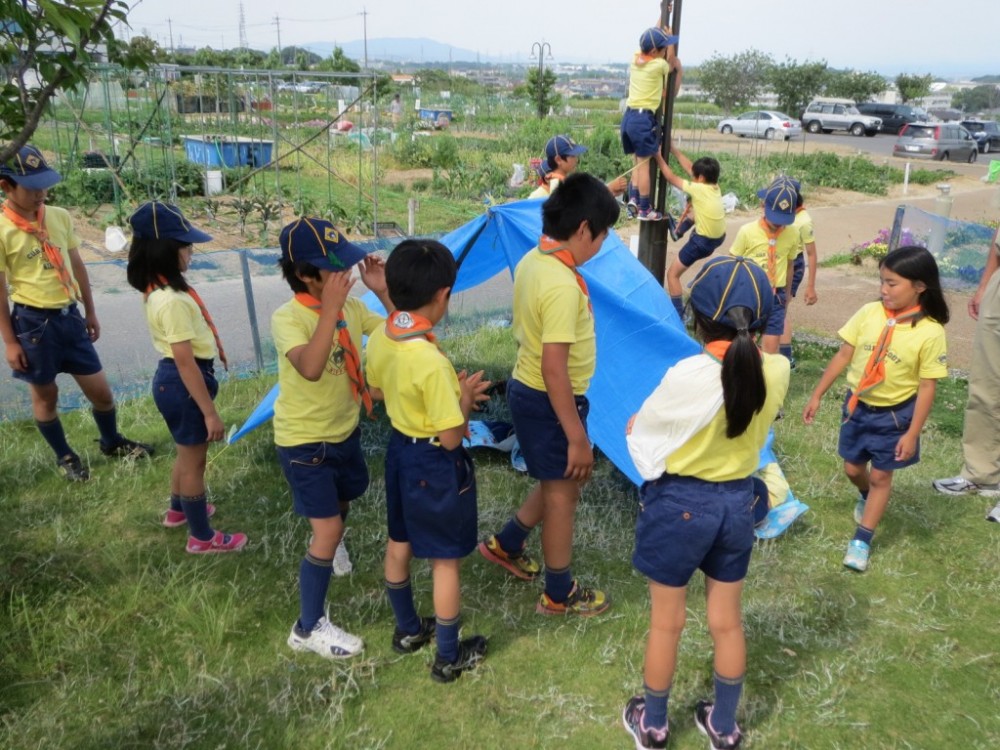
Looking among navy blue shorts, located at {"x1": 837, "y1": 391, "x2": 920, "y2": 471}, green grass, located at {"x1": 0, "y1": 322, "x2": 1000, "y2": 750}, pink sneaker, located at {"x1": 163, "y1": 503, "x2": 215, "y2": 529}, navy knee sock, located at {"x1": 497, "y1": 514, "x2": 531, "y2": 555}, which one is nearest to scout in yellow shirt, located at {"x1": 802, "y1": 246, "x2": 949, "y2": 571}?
navy blue shorts, located at {"x1": 837, "y1": 391, "x2": 920, "y2": 471}

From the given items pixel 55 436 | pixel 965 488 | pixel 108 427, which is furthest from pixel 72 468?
pixel 965 488

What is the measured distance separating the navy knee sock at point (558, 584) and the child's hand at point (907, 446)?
1577 millimetres

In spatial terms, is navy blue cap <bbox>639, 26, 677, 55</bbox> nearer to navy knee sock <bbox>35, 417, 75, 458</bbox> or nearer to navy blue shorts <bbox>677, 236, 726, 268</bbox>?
navy blue shorts <bbox>677, 236, 726, 268</bbox>

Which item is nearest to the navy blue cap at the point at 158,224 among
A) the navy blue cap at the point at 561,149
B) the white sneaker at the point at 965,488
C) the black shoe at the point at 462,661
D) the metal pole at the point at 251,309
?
the black shoe at the point at 462,661

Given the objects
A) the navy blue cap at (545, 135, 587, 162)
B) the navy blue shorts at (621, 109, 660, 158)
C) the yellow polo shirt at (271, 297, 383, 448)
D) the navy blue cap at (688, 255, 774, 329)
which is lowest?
the yellow polo shirt at (271, 297, 383, 448)

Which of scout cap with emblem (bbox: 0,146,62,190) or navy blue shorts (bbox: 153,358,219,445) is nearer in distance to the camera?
navy blue shorts (bbox: 153,358,219,445)

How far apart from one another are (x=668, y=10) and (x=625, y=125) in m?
0.74

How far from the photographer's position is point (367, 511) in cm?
404

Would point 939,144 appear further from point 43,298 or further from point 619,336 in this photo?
point 43,298

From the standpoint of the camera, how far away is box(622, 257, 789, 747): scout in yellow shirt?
2248 mm

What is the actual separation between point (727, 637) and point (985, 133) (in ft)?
115

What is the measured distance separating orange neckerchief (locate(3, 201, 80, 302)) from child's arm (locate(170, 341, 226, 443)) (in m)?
1.22

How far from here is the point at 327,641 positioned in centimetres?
299

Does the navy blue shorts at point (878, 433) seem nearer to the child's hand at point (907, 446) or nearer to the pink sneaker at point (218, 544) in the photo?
the child's hand at point (907, 446)
